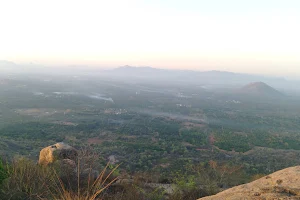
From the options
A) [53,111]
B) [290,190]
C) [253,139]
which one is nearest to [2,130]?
[53,111]

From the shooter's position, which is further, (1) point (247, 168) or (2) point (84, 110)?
(2) point (84, 110)

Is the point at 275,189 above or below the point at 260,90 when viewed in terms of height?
above

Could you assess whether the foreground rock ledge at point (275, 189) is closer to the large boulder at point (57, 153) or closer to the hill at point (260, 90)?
the large boulder at point (57, 153)

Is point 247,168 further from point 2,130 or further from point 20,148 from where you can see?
point 2,130

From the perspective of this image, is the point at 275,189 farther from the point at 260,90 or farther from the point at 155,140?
the point at 260,90

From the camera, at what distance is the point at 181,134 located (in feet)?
157

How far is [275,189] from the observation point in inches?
152

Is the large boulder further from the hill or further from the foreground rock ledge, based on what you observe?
the hill

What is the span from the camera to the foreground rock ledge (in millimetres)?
3604

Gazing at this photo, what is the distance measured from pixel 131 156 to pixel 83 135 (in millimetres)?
16952

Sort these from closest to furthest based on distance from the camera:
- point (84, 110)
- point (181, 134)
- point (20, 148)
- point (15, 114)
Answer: point (20, 148) → point (181, 134) → point (15, 114) → point (84, 110)

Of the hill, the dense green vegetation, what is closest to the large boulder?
the dense green vegetation

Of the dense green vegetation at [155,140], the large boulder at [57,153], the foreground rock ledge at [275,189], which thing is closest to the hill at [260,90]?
the dense green vegetation at [155,140]

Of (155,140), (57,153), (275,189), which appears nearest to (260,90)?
(155,140)
